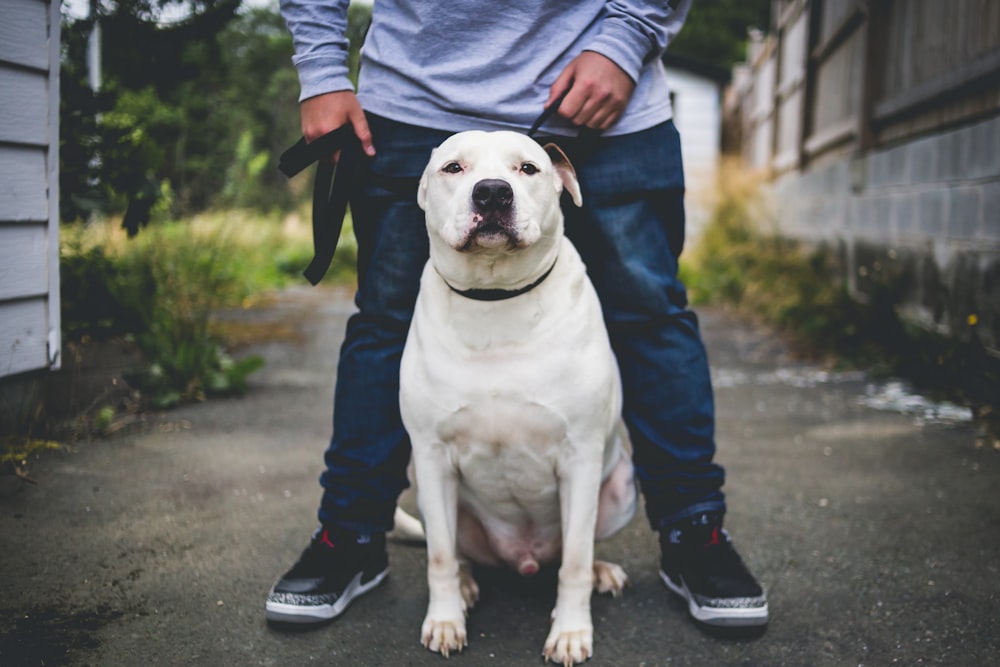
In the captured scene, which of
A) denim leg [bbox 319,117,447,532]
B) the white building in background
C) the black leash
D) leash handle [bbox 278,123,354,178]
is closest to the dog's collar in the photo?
denim leg [bbox 319,117,447,532]

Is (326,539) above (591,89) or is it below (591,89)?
below

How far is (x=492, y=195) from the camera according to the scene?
1.76m

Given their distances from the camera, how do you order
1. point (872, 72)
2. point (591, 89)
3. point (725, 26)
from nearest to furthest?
1. point (591, 89)
2. point (872, 72)
3. point (725, 26)

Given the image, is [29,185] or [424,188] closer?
[424,188]

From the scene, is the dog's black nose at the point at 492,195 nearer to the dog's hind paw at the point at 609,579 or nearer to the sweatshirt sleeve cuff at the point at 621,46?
the sweatshirt sleeve cuff at the point at 621,46

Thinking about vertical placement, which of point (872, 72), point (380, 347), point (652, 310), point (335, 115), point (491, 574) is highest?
point (872, 72)

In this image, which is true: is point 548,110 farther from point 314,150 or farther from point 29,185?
point 29,185

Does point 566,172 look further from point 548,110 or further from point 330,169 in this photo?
point 330,169

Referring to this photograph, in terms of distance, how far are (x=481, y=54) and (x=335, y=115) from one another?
382 mm

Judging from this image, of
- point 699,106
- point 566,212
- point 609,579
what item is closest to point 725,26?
point 699,106

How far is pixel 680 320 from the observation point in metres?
2.18

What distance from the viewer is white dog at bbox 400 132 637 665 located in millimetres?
1830

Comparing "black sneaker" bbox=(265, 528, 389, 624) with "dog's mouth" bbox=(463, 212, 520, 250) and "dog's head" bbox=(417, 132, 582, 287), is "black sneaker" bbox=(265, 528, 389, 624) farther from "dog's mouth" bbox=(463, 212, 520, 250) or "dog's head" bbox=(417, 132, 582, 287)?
"dog's mouth" bbox=(463, 212, 520, 250)

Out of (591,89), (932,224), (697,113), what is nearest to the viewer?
(591,89)
